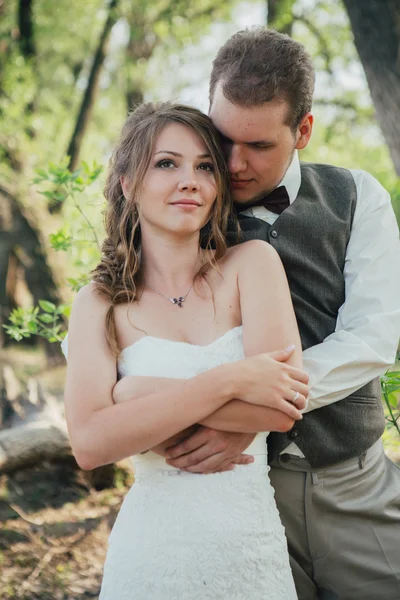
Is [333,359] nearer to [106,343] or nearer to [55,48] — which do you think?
[106,343]

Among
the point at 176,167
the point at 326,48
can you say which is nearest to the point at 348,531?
the point at 176,167

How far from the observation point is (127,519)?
1.97 m

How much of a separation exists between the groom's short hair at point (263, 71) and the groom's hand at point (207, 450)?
41.8 inches

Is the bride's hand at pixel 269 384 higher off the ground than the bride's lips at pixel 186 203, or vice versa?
the bride's lips at pixel 186 203

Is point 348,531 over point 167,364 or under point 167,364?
under

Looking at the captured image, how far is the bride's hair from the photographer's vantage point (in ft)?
6.86

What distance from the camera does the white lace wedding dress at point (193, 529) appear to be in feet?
6.15

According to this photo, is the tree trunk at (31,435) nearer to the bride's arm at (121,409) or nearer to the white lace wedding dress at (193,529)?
the white lace wedding dress at (193,529)

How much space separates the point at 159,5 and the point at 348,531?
10415 millimetres

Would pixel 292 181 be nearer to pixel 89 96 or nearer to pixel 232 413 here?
pixel 232 413

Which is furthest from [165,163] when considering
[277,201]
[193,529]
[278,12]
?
[278,12]

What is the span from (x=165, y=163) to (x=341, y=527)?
1.25 meters

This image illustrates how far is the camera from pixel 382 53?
4.93m

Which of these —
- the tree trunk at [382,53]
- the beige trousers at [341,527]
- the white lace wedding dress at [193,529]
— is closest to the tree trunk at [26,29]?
the tree trunk at [382,53]
